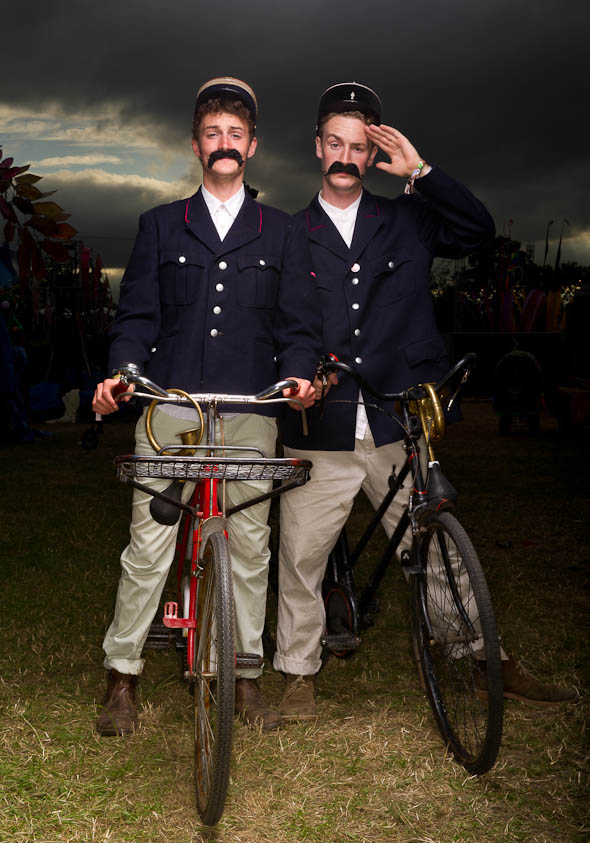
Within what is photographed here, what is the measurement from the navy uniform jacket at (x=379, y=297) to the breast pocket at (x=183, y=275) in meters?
0.48

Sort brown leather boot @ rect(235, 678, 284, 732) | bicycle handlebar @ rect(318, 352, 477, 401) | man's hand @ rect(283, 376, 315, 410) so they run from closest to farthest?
man's hand @ rect(283, 376, 315, 410) → bicycle handlebar @ rect(318, 352, 477, 401) → brown leather boot @ rect(235, 678, 284, 732)

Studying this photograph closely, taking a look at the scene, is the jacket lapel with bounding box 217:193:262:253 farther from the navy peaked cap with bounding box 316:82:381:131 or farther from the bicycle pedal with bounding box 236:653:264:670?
the bicycle pedal with bounding box 236:653:264:670

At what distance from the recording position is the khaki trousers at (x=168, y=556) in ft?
10.2

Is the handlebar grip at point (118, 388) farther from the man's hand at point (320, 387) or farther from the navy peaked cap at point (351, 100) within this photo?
the navy peaked cap at point (351, 100)

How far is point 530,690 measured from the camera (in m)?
3.36

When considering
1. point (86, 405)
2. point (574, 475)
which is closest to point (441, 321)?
point (86, 405)

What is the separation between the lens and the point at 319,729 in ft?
10.5

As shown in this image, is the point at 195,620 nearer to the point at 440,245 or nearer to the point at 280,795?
the point at 280,795

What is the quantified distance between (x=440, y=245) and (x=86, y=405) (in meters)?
12.9

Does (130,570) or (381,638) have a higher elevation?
(130,570)

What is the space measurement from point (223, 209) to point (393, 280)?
27.3 inches

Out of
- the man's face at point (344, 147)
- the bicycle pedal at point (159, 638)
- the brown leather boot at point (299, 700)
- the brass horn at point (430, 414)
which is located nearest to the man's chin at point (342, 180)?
the man's face at point (344, 147)

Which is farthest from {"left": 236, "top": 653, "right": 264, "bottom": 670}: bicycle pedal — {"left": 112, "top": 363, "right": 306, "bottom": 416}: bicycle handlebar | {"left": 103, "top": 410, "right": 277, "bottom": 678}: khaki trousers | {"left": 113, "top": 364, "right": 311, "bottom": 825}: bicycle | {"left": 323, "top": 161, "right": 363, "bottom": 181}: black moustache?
{"left": 323, "top": 161, "right": 363, "bottom": 181}: black moustache

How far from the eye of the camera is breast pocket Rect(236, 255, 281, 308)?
3.11 metres
